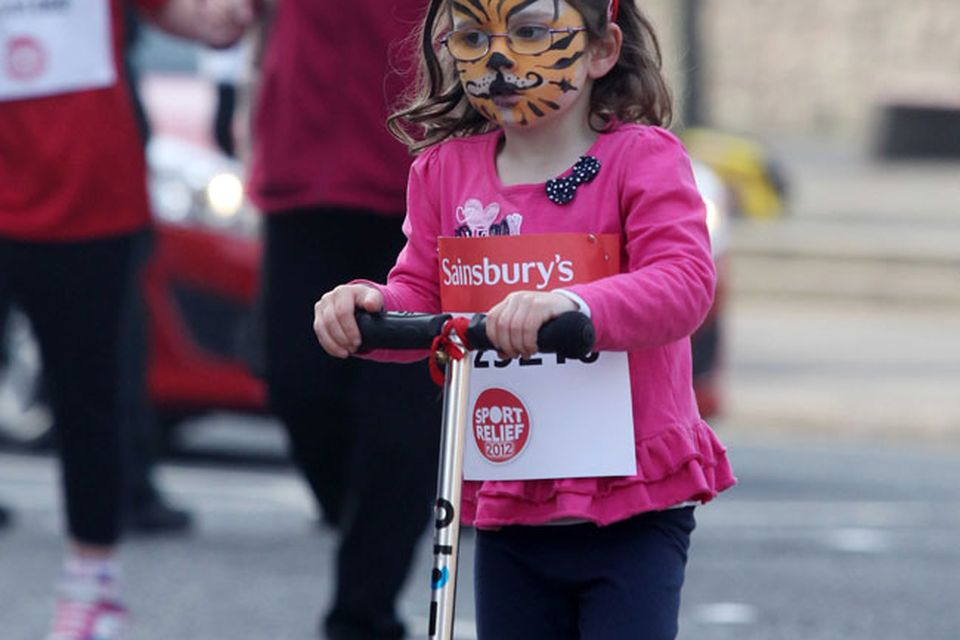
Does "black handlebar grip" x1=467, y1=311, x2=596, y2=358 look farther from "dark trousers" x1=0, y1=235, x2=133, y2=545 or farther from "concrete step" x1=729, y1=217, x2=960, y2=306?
"concrete step" x1=729, y1=217, x2=960, y2=306

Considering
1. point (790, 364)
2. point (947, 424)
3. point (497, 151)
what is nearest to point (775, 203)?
point (790, 364)

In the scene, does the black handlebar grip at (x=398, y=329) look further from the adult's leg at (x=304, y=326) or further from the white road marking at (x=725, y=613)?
the white road marking at (x=725, y=613)

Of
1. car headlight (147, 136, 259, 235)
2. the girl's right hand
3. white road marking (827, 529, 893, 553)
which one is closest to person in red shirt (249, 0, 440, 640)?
the girl's right hand

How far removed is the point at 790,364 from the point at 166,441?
14.2ft

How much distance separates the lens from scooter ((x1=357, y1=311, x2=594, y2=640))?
9.32 feet

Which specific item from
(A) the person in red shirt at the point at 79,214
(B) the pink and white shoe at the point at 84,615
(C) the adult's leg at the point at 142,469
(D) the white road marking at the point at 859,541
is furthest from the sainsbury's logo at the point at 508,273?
(D) the white road marking at the point at 859,541

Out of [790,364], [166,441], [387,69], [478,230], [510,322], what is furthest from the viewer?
[790,364]

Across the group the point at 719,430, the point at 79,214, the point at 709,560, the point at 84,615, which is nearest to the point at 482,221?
the point at 79,214

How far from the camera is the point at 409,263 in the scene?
11.0 feet

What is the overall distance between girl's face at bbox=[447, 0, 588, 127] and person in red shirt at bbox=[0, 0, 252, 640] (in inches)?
69.9

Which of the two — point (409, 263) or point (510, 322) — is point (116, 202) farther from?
point (510, 322)

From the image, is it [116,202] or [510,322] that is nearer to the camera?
[510,322]

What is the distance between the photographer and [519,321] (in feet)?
9.20

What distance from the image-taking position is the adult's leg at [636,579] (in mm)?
3180
